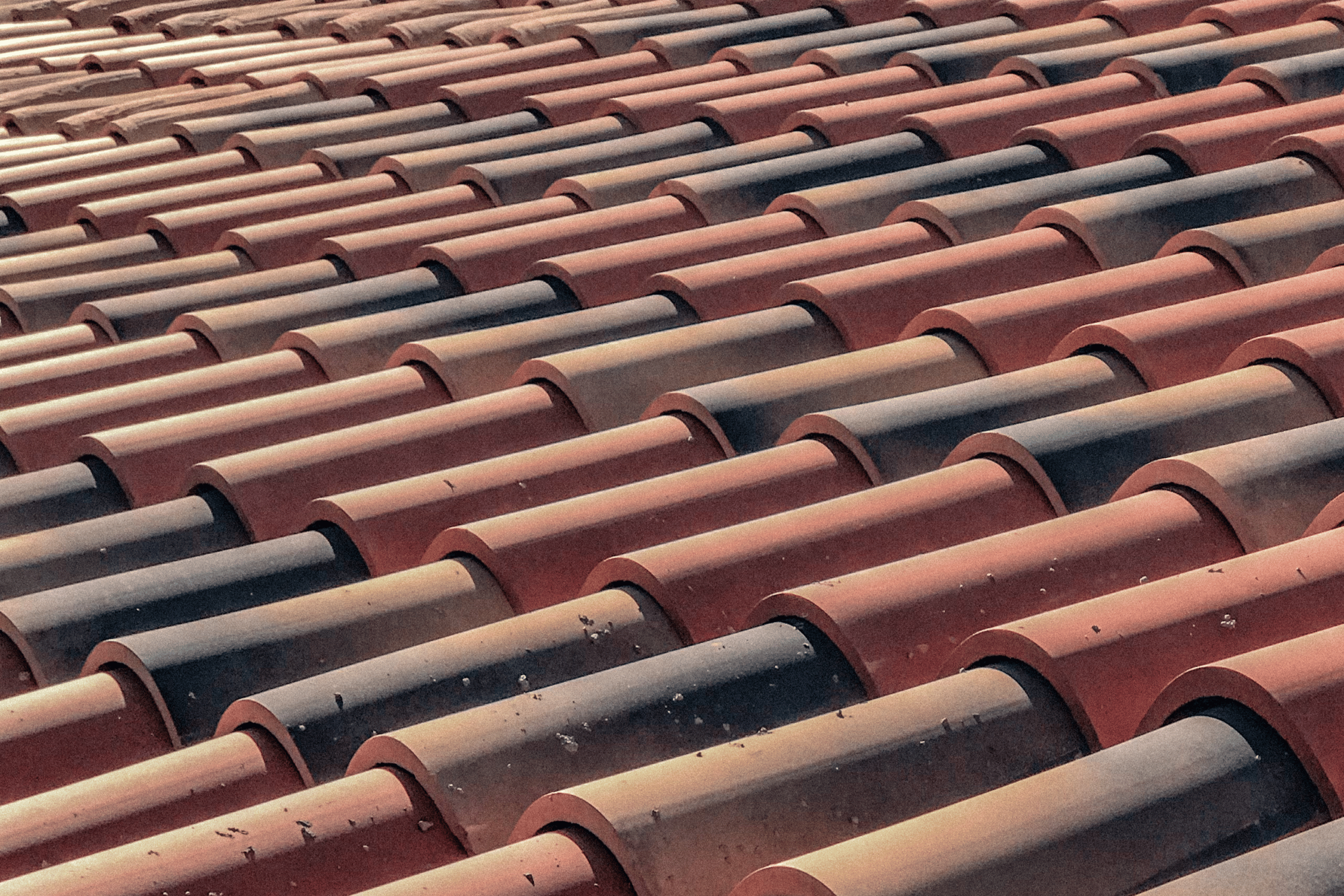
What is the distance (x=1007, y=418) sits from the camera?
9.80ft

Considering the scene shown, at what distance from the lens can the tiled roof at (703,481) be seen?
6.62 feet

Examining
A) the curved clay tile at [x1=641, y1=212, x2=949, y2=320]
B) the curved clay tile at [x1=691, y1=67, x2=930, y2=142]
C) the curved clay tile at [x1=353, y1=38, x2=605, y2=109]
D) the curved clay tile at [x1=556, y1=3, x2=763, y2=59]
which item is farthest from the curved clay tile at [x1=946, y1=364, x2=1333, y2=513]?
the curved clay tile at [x1=556, y1=3, x2=763, y2=59]

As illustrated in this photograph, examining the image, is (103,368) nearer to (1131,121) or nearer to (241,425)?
(241,425)

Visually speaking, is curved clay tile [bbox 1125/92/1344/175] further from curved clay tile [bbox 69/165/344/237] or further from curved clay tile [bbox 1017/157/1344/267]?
curved clay tile [bbox 69/165/344/237]

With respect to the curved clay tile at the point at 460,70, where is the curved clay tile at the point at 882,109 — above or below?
below

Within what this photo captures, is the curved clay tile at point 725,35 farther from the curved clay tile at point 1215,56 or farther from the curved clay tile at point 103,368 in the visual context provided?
the curved clay tile at point 103,368

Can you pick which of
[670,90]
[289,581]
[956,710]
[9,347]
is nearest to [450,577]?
[289,581]

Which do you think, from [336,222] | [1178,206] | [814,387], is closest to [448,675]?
[814,387]

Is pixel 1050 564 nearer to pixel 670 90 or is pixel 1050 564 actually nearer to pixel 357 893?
pixel 357 893

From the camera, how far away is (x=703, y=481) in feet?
9.33

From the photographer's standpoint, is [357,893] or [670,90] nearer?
[357,893]

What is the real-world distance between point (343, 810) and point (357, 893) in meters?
0.16

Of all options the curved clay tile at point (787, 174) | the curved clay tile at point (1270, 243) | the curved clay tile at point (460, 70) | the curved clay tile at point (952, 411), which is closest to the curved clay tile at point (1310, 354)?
the curved clay tile at point (952, 411)

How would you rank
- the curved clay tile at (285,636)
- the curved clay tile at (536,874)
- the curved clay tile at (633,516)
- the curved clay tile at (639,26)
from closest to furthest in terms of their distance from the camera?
the curved clay tile at (536,874) → the curved clay tile at (285,636) → the curved clay tile at (633,516) → the curved clay tile at (639,26)
